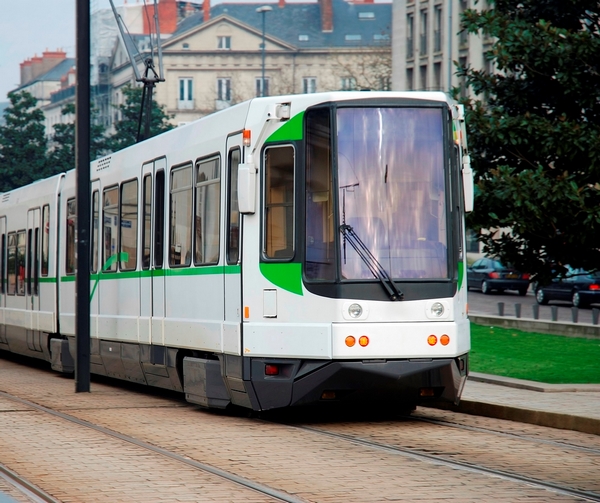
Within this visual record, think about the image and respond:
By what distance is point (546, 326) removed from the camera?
25469 mm

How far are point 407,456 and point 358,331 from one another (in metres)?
1.91

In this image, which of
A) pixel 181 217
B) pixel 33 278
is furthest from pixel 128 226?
pixel 33 278

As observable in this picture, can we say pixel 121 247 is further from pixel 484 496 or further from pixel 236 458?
pixel 484 496

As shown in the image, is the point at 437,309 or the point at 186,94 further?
the point at 186,94

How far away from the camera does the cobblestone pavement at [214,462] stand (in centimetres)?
813

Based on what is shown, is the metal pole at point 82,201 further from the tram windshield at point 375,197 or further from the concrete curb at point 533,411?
the tram windshield at point 375,197

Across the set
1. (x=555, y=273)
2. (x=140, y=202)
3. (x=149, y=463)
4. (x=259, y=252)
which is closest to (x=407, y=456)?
(x=149, y=463)

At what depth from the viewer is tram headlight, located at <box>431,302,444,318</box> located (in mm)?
11828

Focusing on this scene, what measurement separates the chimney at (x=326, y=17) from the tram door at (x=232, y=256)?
335 ft

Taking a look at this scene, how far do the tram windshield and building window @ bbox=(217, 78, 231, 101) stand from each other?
93.7 metres

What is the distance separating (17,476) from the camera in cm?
896

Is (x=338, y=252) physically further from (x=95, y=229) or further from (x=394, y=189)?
(x=95, y=229)

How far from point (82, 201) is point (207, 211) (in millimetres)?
3806

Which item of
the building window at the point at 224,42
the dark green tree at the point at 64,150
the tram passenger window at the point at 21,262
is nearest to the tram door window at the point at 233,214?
the tram passenger window at the point at 21,262
